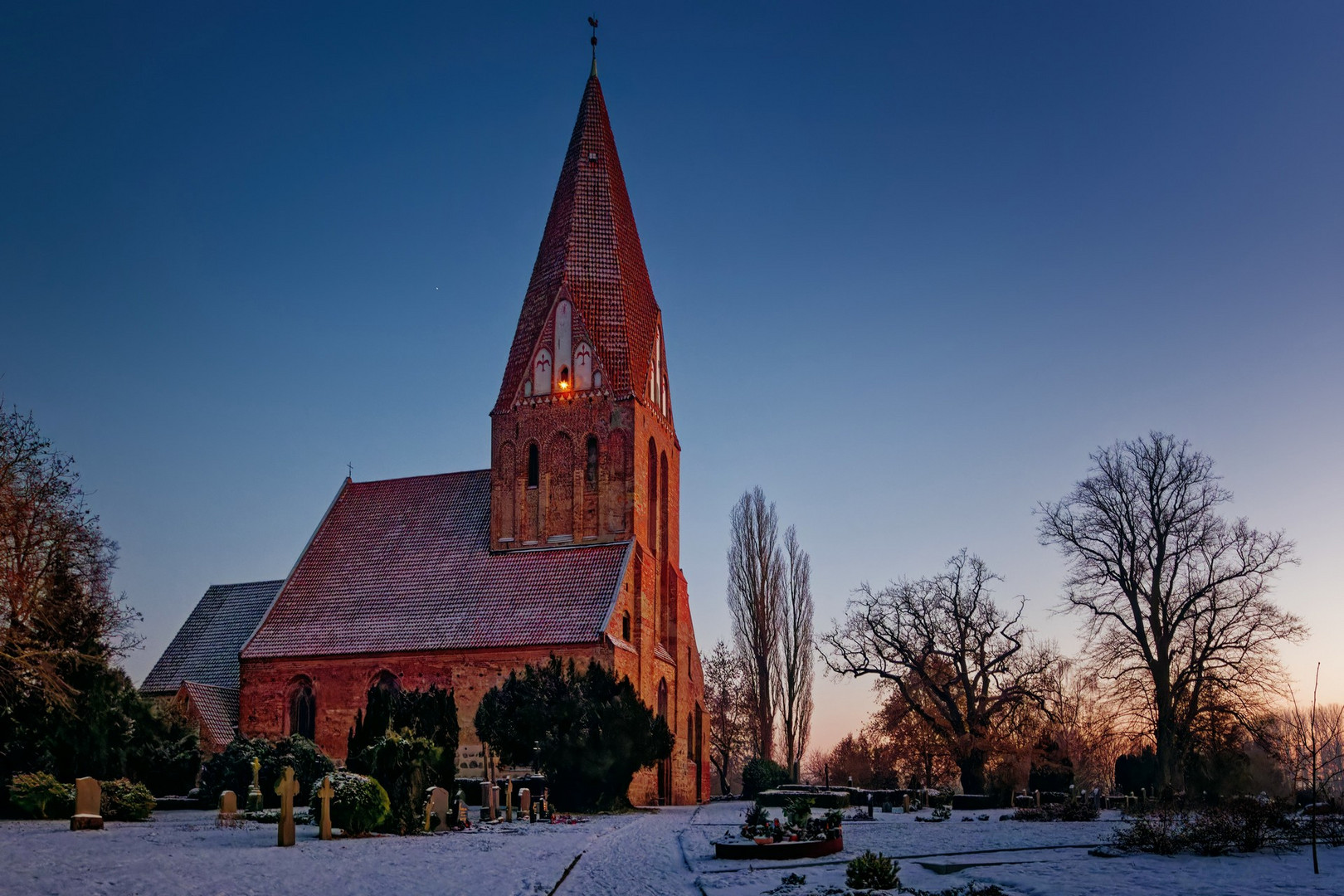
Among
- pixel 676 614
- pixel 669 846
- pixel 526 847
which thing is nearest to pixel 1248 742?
pixel 676 614

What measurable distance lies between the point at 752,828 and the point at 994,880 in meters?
5.28

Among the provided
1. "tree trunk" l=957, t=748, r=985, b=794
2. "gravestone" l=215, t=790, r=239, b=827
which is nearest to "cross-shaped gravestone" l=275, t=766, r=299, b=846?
"gravestone" l=215, t=790, r=239, b=827

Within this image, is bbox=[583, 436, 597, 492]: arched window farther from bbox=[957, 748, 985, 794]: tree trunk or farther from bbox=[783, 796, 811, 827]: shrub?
bbox=[783, 796, 811, 827]: shrub

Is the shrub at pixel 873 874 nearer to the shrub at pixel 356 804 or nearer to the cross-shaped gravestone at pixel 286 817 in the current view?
the cross-shaped gravestone at pixel 286 817

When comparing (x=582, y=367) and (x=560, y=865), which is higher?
(x=582, y=367)

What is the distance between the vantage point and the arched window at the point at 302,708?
36625mm

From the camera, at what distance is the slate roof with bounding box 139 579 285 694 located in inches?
1561

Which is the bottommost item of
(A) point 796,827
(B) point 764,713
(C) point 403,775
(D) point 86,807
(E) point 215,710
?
(A) point 796,827

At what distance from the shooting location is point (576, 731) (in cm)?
2838

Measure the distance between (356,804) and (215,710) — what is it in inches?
818

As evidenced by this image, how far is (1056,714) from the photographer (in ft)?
111

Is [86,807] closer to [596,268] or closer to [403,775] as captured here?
[403,775]

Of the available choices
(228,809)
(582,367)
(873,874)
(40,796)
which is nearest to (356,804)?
(228,809)

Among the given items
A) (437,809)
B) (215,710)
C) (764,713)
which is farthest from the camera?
(764,713)
